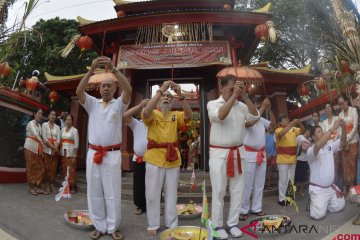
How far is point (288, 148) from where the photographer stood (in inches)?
237

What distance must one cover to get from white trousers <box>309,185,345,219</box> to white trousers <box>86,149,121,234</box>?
289 centimetres

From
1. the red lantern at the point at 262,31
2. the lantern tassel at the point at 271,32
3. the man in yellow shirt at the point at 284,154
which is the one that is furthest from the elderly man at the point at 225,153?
the red lantern at the point at 262,31

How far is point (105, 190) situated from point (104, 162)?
363 millimetres

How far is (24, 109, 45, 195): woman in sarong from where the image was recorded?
6938 millimetres

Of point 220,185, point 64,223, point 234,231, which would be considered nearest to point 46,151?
point 64,223

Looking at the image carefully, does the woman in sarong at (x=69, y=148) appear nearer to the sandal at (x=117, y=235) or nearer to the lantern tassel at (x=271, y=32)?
the sandal at (x=117, y=235)

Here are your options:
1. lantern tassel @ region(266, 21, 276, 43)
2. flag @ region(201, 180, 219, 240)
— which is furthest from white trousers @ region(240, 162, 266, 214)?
lantern tassel @ region(266, 21, 276, 43)

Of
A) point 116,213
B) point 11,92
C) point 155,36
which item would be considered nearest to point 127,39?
point 155,36

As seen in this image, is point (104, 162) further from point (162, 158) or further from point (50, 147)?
point (50, 147)

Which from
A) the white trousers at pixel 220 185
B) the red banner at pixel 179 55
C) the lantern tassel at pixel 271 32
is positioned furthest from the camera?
the red banner at pixel 179 55

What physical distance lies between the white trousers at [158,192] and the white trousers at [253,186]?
49.9 inches

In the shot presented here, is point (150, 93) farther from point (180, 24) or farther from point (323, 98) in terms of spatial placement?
point (323, 98)

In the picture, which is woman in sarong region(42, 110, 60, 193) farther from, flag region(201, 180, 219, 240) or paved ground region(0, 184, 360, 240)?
flag region(201, 180, 219, 240)

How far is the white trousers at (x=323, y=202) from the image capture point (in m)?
4.83
